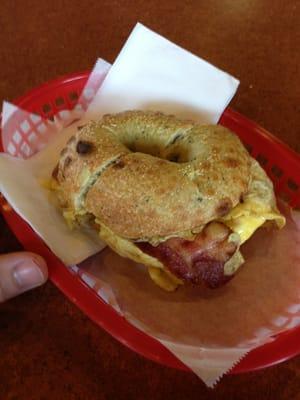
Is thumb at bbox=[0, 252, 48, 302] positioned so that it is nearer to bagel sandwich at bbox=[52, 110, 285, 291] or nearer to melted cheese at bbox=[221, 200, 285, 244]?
bagel sandwich at bbox=[52, 110, 285, 291]

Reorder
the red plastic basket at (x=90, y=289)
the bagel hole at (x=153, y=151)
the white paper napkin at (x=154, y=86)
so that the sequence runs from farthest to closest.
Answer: the white paper napkin at (x=154, y=86)
the bagel hole at (x=153, y=151)
the red plastic basket at (x=90, y=289)

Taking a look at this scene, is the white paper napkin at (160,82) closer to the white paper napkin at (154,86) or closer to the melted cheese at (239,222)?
the white paper napkin at (154,86)

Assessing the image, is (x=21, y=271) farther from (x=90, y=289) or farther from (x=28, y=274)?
(x=90, y=289)

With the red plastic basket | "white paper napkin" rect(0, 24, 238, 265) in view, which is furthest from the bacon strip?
"white paper napkin" rect(0, 24, 238, 265)

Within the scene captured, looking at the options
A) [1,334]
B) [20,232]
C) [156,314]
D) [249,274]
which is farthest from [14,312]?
[249,274]

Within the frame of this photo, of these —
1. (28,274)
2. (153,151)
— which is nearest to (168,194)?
(153,151)

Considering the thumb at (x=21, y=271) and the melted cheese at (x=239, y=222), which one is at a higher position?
the melted cheese at (x=239, y=222)

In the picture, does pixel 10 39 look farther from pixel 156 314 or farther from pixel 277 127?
pixel 156 314

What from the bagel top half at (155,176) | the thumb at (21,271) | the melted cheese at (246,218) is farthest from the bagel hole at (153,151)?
the thumb at (21,271)
